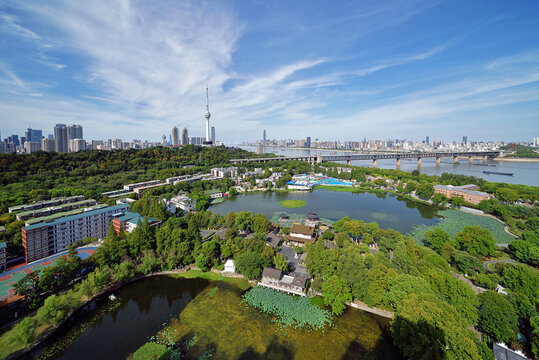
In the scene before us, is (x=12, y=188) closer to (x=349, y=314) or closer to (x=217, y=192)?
(x=217, y=192)

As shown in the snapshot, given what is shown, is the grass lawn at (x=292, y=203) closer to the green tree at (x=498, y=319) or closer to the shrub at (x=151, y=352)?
the green tree at (x=498, y=319)

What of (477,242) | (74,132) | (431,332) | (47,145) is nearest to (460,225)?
(477,242)

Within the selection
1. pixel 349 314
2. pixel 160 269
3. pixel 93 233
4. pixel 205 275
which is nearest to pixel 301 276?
pixel 349 314

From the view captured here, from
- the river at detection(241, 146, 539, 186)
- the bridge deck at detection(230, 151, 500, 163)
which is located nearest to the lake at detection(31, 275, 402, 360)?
the bridge deck at detection(230, 151, 500, 163)

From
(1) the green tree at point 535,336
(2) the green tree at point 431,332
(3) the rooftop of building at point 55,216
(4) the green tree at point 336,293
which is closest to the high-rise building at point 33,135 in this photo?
(3) the rooftop of building at point 55,216

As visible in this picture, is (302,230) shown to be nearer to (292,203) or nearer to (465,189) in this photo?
(292,203)

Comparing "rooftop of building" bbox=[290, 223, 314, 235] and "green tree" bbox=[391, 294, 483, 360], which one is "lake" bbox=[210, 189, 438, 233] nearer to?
"rooftop of building" bbox=[290, 223, 314, 235]
